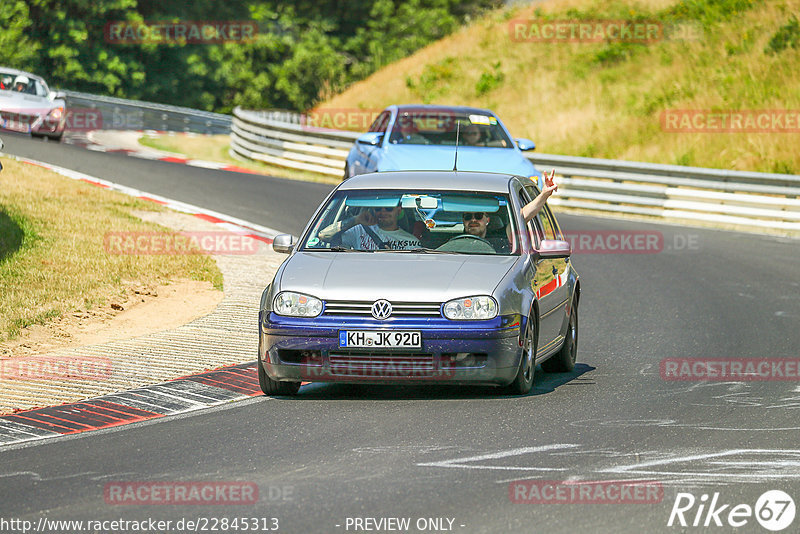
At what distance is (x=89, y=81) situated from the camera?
170ft

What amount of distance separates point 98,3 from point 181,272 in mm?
38169

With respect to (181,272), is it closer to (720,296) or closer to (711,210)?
(720,296)

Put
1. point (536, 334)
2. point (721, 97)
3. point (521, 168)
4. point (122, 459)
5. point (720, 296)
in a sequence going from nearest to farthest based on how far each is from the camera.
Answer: point (122, 459) < point (536, 334) < point (720, 296) < point (521, 168) < point (721, 97)

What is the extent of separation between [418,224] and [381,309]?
1.35m

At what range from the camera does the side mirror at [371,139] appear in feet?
57.9

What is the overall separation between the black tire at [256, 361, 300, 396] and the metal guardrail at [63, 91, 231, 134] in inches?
1195

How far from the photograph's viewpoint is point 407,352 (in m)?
8.67

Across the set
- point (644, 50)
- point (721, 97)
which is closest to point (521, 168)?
point (721, 97)

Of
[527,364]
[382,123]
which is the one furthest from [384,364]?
[382,123]

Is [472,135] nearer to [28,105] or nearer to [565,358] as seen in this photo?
[565,358]

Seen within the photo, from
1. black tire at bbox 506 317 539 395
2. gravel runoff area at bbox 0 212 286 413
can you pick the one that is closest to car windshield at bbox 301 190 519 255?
black tire at bbox 506 317 539 395

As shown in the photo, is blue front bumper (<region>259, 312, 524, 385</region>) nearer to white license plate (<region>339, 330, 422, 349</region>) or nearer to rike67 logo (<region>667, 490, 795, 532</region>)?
white license plate (<region>339, 330, 422, 349</region>)

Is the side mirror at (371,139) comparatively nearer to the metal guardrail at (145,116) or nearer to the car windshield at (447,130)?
the car windshield at (447,130)

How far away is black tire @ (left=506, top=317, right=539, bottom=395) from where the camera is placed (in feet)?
29.8
